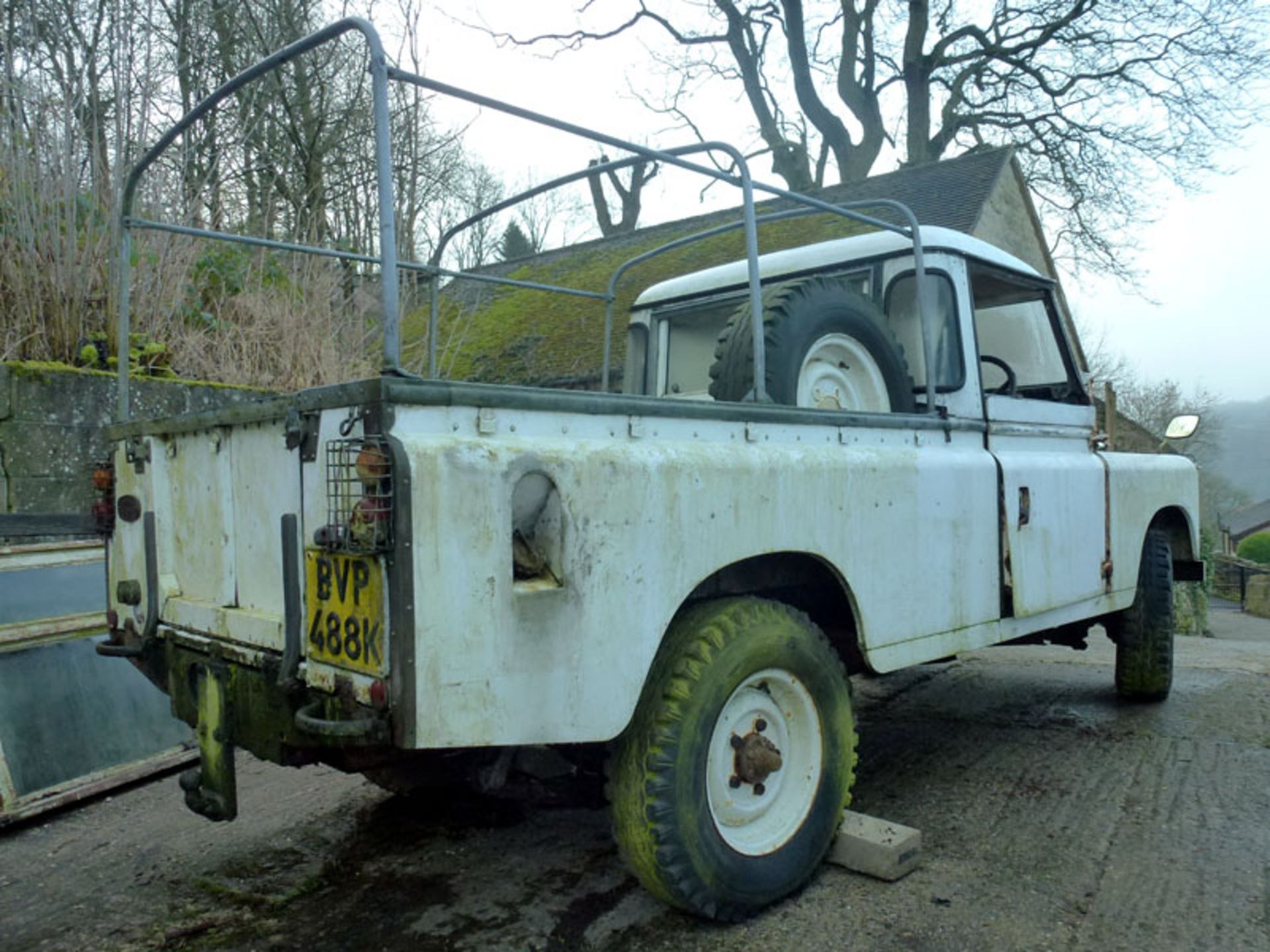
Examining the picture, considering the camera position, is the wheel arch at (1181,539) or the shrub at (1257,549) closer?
the wheel arch at (1181,539)

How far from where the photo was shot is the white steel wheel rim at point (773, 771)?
268 cm

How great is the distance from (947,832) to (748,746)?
44.0 inches

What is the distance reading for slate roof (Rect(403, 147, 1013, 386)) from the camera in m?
11.8

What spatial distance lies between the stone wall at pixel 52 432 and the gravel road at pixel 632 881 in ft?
5.02

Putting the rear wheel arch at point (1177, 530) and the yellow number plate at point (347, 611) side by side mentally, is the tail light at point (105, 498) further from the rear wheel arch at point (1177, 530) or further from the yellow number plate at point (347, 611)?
the rear wheel arch at point (1177, 530)

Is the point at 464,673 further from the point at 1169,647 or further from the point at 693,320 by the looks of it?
the point at 1169,647

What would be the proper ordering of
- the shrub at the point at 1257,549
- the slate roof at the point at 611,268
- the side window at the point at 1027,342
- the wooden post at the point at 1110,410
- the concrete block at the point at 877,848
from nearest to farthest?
the concrete block at the point at 877,848 < the side window at the point at 1027,342 < the wooden post at the point at 1110,410 < the slate roof at the point at 611,268 < the shrub at the point at 1257,549

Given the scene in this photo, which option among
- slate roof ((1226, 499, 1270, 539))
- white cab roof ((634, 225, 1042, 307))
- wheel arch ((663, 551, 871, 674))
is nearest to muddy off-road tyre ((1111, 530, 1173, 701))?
white cab roof ((634, 225, 1042, 307))

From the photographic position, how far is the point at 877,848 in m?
2.92

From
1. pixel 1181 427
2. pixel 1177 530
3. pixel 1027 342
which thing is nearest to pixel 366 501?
pixel 1027 342

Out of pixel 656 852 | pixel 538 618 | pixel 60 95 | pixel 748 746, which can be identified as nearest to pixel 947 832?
pixel 748 746

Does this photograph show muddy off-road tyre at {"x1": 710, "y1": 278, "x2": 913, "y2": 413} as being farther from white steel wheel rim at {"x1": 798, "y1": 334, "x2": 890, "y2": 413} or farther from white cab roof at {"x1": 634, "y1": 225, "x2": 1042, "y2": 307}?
white cab roof at {"x1": 634, "y1": 225, "x2": 1042, "y2": 307}

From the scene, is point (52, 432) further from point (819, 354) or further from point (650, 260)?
point (650, 260)

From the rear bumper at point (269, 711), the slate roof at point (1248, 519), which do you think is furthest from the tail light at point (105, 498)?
the slate roof at point (1248, 519)
